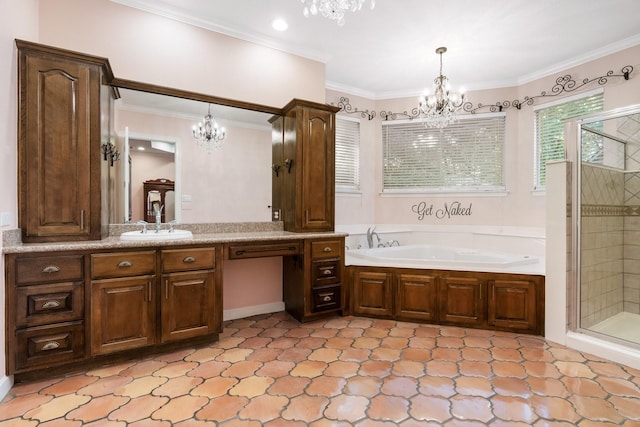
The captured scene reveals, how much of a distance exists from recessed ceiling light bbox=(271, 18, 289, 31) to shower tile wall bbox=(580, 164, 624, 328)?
2900 millimetres

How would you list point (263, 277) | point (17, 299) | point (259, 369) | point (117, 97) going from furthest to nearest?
point (263, 277) < point (117, 97) < point (259, 369) < point (17, 299)

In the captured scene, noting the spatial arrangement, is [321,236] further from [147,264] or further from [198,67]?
[198,67]

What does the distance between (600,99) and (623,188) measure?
1.07 m

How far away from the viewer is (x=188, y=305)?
245 cm

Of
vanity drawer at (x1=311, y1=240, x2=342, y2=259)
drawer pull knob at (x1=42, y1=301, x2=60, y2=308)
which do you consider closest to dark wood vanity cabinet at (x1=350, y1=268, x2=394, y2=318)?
vanity drawer at (x1=311, y1=240, x2=342, y2=259)

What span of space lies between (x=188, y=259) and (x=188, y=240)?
0.48 ft

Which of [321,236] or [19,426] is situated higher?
[321,236]

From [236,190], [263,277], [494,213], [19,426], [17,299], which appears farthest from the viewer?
[494,213]

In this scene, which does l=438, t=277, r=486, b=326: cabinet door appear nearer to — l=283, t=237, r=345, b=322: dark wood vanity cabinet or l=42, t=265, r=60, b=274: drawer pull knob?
l=283, t=237, r=345, b=322: dark wood vanity cabinet

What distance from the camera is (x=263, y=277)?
339 cm

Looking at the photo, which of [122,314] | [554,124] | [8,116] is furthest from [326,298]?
[554,124]

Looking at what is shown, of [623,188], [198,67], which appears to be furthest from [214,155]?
[623,188]

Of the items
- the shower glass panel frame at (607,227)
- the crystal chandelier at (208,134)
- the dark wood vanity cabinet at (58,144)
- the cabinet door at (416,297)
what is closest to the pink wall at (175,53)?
the crystal chandelier at (208,134)

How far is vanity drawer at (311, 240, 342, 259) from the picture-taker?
10.1 ft
